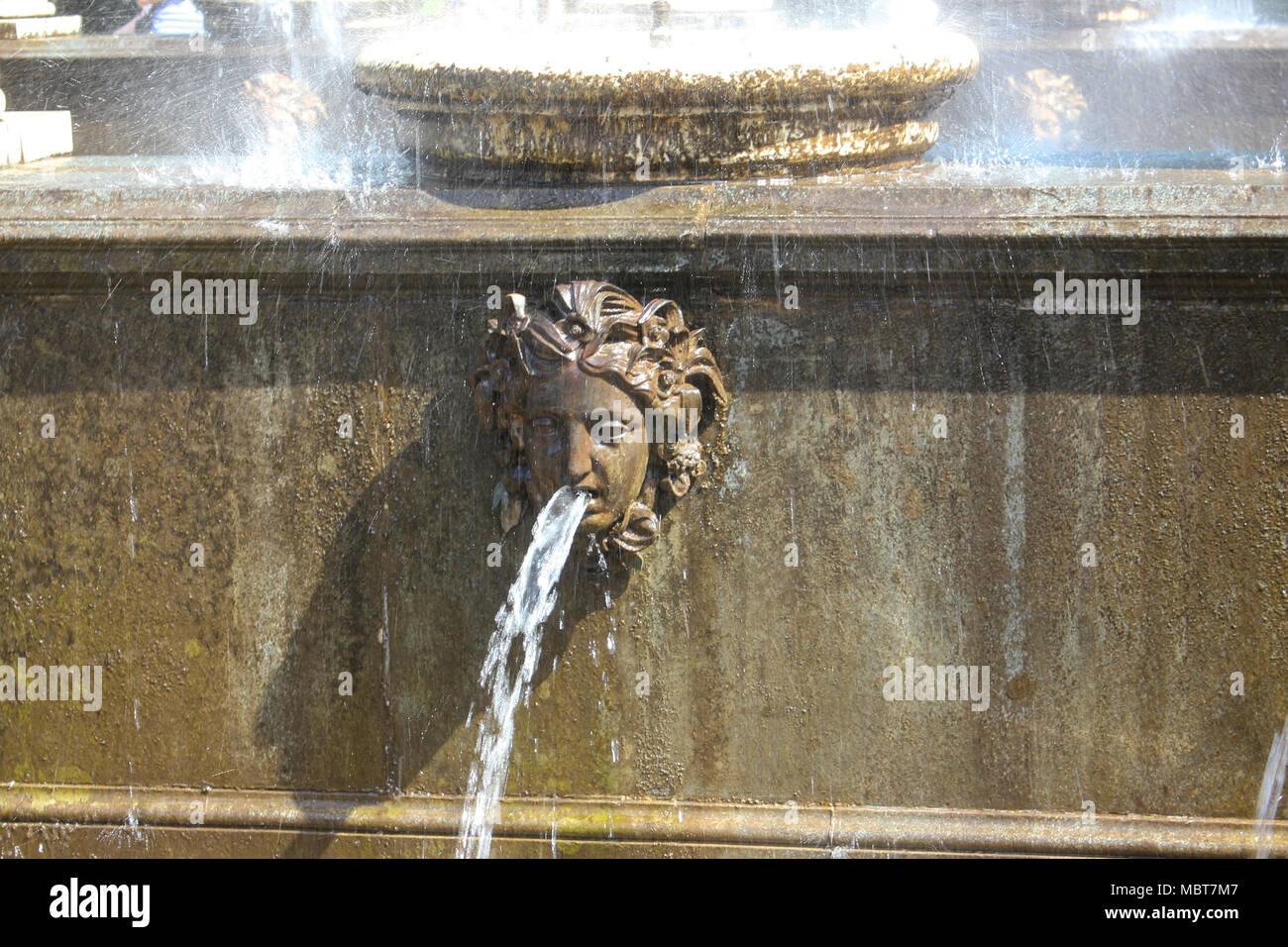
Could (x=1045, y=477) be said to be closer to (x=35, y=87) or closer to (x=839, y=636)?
(x=839, y=636)

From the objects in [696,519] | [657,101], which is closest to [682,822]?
[696,519]

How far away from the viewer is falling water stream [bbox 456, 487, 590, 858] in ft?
10.7

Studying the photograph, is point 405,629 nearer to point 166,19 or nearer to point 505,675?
point 505,675

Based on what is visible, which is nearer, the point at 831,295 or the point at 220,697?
the point at 831,295

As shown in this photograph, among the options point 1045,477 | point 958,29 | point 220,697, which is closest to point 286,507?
point 220,697

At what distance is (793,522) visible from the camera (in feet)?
10.8

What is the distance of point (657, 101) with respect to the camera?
10.6ft

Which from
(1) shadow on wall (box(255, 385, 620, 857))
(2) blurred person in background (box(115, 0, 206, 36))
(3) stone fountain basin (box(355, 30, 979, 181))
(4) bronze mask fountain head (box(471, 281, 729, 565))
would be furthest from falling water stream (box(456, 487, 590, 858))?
(2) blurred person in background (box(115, 0, 206, 36))

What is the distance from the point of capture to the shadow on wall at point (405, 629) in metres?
3.32

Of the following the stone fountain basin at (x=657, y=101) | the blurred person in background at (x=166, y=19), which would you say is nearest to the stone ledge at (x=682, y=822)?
the stone fountain basin at (x=657, y=101)

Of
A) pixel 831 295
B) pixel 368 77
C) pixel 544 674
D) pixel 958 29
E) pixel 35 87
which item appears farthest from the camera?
pixel 958 29

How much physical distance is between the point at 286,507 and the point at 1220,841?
8.55 feet

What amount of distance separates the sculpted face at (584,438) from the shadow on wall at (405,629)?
0.81 ft

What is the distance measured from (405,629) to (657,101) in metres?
1.53
